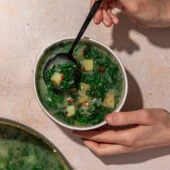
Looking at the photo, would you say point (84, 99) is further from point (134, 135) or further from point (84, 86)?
point (134, 135)

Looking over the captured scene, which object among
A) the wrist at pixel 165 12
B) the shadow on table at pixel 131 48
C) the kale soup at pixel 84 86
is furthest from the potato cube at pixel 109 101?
the wrist at pixel 165 12

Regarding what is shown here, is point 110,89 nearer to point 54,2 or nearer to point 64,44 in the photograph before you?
point 64,44

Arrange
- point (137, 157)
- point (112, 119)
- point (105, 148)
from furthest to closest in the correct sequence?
point (137, 157)
point (105, 148)
point (112, 119)

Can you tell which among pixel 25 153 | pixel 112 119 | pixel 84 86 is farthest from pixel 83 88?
pixel 25 153

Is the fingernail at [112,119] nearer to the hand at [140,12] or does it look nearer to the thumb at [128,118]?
the thumb at [128,118]

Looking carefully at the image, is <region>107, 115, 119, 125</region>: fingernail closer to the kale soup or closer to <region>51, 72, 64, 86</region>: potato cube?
the kale soup

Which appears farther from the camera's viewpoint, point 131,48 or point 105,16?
point 131,48

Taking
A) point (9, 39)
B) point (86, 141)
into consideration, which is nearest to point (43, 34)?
point (9, 39)
